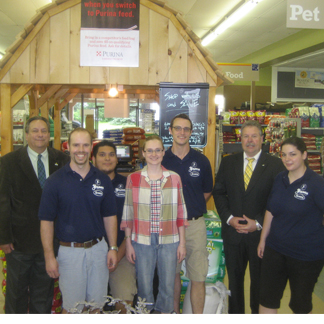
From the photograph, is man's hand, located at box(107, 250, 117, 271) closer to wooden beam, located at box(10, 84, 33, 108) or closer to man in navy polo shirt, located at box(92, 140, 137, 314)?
man in navy polo shirt, located at box(92, 140, 137, 314)

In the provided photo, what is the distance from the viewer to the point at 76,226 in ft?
7.77

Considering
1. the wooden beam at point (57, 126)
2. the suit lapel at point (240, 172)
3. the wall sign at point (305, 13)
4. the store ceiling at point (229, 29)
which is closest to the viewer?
the suit lapel at point (240, 172)

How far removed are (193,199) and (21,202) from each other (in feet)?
4.66

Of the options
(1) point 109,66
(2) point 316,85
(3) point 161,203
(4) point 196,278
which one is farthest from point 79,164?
(2) point 316,85

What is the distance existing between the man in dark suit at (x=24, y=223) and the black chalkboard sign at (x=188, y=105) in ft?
4.35

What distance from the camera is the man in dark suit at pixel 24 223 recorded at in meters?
2.74

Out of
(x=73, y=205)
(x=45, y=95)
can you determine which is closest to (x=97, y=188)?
(x=73, y=205)

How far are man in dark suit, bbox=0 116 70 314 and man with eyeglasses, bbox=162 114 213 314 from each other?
1103 millimetres

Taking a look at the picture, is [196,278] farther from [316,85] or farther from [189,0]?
[316,85]

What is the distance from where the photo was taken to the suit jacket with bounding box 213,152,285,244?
114 inches

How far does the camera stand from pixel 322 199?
241 centimetres

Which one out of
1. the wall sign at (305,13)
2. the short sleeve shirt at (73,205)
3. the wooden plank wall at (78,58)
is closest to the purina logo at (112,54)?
the wooden plank wall at (78,58)

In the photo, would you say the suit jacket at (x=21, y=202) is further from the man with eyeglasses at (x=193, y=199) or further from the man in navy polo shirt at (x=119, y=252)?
the man with eyeglasses at (x=193, y=199)

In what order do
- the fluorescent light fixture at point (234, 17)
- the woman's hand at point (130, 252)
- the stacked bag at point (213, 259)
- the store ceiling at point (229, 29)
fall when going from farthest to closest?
the store ceiling at point (229, 29) < the fluorescent light fixture at point (234, 17) < the stacked bag at point (213, 259) < the woman's hand at point (130, 252)
